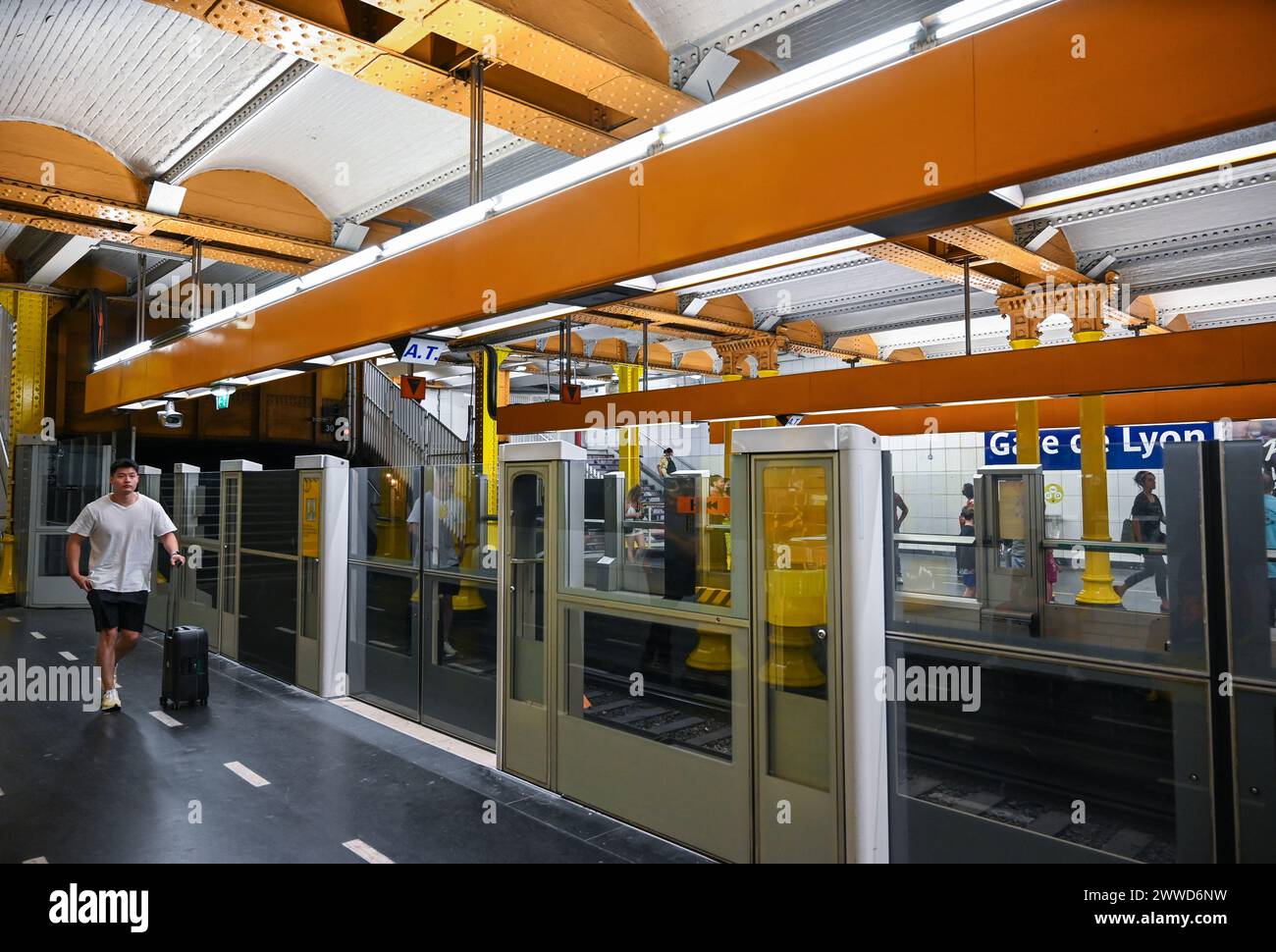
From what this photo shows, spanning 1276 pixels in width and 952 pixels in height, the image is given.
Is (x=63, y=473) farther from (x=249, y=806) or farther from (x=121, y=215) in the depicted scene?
(x=249, y=806)

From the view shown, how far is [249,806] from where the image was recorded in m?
4.50

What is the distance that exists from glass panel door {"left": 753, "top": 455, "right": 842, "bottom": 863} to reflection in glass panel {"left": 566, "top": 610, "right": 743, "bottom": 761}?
0.50m

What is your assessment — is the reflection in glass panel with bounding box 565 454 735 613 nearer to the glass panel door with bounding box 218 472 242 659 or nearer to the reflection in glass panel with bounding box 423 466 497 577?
the reflection in glass panel with bounding box 423 466 497 577

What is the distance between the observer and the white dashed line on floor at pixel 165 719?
6031 millimetres

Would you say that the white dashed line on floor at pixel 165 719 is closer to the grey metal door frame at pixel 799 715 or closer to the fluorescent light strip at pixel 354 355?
the fluorescent light strip at pixel 354 355

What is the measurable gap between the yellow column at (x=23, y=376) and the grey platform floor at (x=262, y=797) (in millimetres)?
6015

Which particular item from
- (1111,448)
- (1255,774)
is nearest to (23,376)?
(1255,774)

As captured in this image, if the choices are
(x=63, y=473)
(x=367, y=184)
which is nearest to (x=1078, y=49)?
(x=367, y=184)

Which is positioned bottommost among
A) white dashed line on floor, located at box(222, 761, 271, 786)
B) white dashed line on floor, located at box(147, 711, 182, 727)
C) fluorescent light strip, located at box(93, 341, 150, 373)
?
white dashed line on floor, located at box(222, 761, 271, 786)

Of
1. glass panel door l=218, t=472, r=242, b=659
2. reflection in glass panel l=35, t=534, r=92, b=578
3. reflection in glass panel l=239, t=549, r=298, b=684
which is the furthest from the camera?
reflection in glass panel l=35, t=534, r=92, b=578

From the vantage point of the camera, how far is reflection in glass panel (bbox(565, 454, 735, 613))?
438 cm

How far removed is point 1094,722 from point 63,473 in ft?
42.0

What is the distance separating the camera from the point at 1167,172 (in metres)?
3.56

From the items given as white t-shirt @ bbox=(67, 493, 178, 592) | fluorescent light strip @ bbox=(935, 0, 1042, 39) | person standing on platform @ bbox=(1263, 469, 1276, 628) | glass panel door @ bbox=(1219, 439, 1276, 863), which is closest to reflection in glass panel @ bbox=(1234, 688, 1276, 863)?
glass panel door @ bbox=(1219, 439, 1276, 863)
